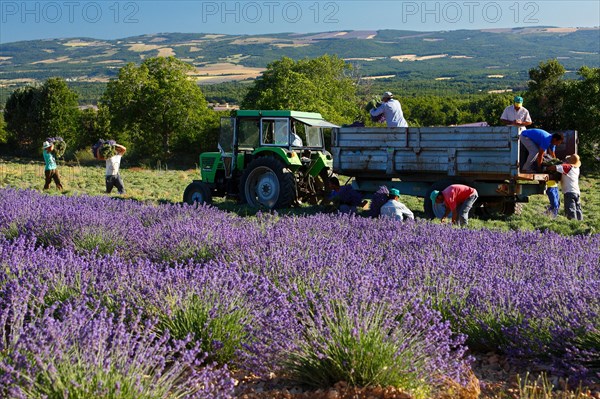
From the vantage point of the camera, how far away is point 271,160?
12547mm

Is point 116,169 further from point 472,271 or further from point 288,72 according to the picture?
point 288,72

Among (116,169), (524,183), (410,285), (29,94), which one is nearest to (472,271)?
(410,285)

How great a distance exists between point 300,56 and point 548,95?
141277 mm

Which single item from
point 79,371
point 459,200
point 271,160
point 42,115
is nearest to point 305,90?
point 42,115

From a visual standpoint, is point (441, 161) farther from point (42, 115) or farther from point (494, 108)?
point (42, 115)

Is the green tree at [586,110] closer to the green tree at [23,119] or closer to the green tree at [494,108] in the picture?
the green tree at [494,108]

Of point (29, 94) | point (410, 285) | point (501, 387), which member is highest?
point (29, 94)

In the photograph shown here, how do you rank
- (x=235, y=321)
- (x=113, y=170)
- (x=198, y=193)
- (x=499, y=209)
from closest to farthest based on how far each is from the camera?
(x=235, y=321) < (x=499, y=209) < (x=198, y=193) < (x=113, y=170)

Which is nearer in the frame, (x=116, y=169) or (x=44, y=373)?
(x=44, y=373)

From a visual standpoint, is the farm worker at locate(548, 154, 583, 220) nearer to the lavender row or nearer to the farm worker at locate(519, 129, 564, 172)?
the farm worker at locate(519, 129, 564, 172)

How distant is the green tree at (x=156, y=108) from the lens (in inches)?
1633

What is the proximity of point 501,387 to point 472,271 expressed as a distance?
1.38 metres

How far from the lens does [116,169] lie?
1516 cm

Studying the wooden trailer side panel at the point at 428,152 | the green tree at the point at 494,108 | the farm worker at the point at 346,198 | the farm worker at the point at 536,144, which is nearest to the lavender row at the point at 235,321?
the wooden trailer side panel at the point at 428,152
